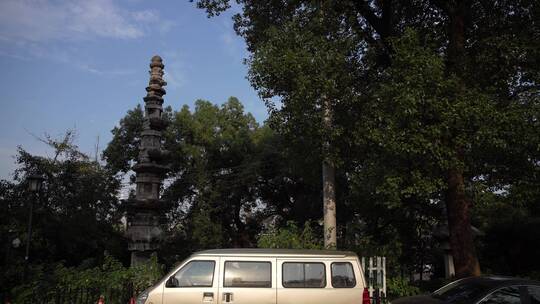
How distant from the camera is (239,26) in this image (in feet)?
65.9

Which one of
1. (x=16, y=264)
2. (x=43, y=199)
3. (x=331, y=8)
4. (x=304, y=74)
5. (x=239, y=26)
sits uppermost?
(x=239, y=26)

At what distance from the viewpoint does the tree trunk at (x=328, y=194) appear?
15.3 metres

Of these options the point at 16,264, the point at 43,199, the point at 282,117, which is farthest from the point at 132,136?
the point at 282,117

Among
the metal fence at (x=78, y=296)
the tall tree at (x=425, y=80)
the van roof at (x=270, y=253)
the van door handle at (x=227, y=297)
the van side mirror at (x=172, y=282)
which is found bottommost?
the metal fence at (x=78, y=296)

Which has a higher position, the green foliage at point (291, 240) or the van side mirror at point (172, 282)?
the green foliage at point (291, 240)

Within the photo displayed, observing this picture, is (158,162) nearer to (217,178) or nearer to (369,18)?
(369,18)

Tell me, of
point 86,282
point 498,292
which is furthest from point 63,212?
point 498,292

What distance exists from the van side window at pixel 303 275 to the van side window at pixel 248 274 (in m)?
0.34

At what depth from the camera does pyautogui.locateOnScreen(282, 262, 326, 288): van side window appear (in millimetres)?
9531

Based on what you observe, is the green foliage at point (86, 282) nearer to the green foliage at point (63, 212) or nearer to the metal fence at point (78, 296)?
the metal fence at point (78, 296)

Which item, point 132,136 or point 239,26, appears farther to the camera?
point 132,136

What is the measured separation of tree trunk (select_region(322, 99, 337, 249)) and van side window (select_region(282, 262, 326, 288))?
17.7 feet

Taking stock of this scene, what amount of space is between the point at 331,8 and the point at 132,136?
26804 mm

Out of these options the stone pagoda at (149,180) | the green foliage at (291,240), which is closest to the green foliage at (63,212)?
the stone pagoda at (149,180)
